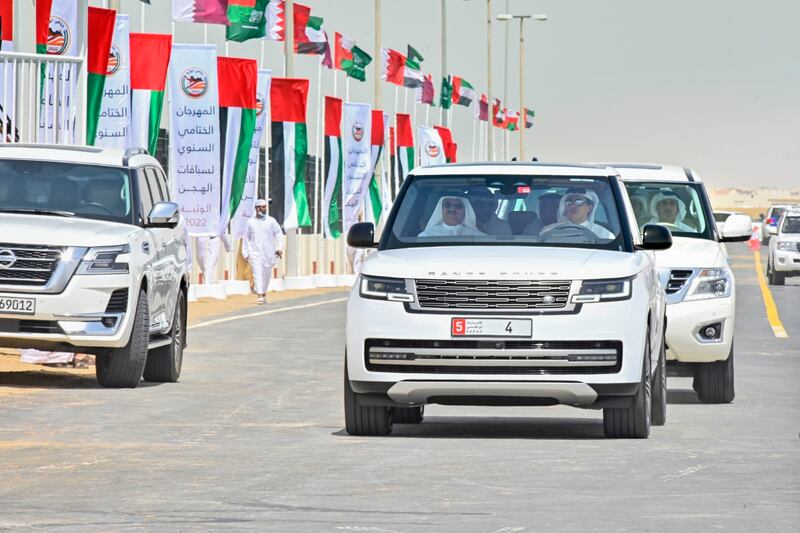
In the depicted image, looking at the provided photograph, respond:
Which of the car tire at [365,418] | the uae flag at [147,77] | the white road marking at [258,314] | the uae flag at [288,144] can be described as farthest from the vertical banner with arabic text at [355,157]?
the car tire at [365,418]

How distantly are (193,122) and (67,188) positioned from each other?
722 inches

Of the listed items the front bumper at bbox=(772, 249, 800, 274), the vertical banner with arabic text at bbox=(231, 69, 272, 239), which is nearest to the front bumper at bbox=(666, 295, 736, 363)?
the vertical banner with arabic text at bbox=(231, 69, 272, 239)

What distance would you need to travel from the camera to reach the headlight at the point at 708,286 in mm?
16922

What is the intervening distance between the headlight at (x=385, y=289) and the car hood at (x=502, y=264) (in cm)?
4

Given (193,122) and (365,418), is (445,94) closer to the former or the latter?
(193,122)

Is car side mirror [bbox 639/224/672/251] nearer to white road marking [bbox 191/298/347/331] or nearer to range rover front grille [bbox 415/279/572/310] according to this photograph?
range rover front grille [bbox 415/279/572/310]

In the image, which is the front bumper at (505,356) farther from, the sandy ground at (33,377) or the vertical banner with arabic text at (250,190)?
the vertical banner with arabic text at (250,190)

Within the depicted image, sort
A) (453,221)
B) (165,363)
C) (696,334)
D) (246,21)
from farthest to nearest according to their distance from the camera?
(246,21), (165,363), (696,334), (453,221)

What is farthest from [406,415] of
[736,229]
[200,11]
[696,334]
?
[200,11]

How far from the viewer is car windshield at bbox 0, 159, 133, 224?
18078mm

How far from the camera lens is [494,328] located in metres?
12.8

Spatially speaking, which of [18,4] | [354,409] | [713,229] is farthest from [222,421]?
[18,4]

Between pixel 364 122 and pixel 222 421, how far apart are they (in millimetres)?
37919

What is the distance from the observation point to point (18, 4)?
24.5 meters
